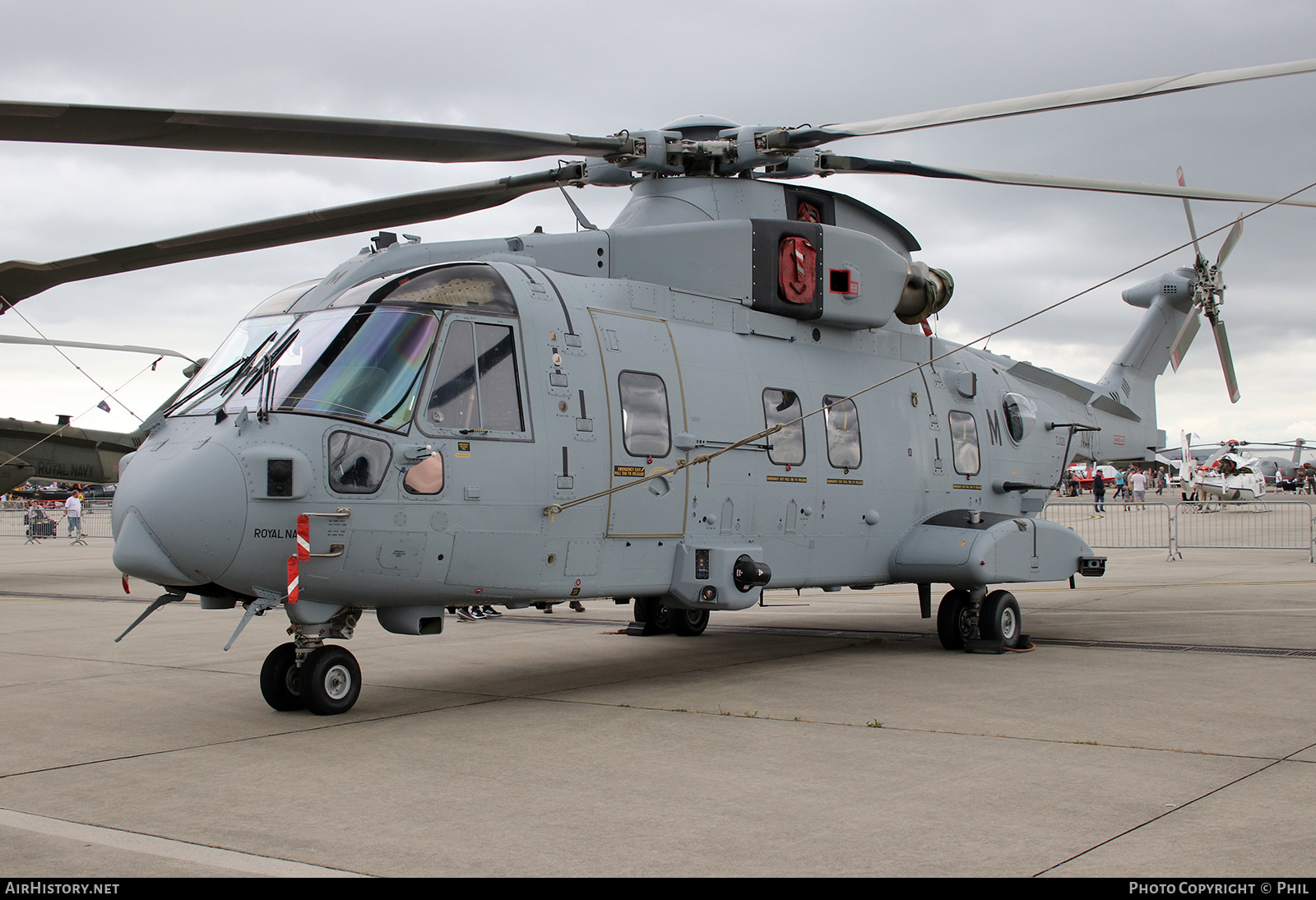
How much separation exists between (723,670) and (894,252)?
4.56m

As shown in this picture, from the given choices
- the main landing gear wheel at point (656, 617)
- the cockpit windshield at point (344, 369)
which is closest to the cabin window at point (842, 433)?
the main landing gear wheel at point (656, 617)

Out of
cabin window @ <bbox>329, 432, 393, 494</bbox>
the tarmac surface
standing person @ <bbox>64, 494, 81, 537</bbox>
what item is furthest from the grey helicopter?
standing person @ <bbox>64, 494, 81, 537</bbox>

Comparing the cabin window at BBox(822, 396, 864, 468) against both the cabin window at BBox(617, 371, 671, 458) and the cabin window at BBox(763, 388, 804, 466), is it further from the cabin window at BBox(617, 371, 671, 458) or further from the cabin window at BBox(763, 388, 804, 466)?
the cabin window at BBox(617, 371, 671, 458)

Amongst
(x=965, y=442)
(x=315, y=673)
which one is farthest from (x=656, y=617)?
(x=315, y=673)

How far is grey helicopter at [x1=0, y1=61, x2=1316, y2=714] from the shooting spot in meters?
7.29

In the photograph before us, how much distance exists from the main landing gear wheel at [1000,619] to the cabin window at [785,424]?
8.84 feet

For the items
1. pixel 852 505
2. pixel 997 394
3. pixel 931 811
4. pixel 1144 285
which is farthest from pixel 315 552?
pixel 1144 285

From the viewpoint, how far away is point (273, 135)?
283 inches

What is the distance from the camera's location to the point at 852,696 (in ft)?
28.3

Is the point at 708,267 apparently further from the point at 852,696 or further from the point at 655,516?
the point at 852,696

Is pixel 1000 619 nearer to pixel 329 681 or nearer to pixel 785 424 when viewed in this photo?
pixel 785 424

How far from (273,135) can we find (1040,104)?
5.29 meters

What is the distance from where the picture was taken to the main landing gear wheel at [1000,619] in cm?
1137

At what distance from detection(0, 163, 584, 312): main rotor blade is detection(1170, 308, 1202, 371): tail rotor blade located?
9944 mm
